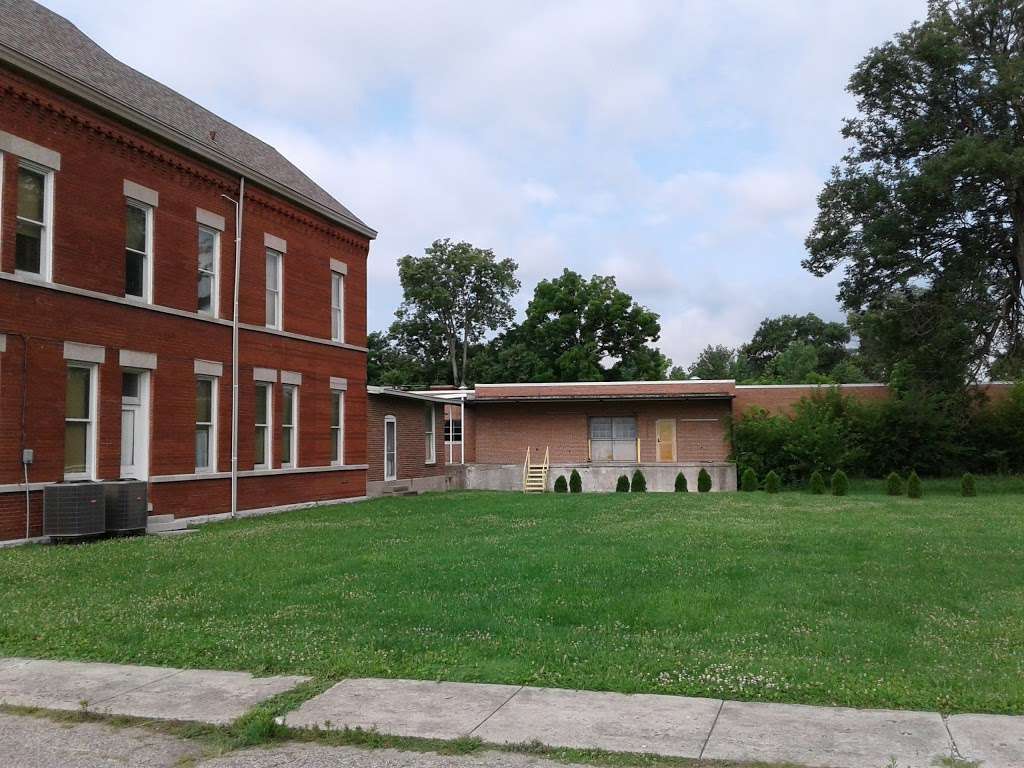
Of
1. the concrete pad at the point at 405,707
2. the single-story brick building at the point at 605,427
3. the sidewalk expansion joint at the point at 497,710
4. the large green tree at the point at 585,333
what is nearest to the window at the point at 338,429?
the single-story brick building at the point at 605,427

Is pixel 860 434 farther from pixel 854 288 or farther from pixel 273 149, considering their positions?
pixel 273 149

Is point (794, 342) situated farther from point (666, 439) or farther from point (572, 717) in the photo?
point (572, 717)

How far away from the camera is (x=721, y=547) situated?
43.5ft

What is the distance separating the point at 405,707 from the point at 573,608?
3087 mm

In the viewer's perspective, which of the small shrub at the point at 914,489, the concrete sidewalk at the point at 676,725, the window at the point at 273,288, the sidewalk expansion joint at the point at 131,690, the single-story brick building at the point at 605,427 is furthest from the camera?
the single-story brick building at the point at 605,427

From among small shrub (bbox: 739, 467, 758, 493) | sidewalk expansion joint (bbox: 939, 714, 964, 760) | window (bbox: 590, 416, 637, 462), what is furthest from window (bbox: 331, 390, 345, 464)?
sidewalk expansion joint (bbox: 939, 714, 964, 760)

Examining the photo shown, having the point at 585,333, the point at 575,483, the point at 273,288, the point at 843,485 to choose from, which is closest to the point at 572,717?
the point at 273,288

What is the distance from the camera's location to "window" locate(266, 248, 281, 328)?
22.6 meters

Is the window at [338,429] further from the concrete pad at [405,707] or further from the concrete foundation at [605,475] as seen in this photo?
the concrete pad at [405,707]

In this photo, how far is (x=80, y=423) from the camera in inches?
648

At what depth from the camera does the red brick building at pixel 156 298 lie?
50.0ft

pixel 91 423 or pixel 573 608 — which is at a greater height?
pixel 91 423

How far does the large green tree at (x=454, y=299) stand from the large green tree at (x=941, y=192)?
1463 inches

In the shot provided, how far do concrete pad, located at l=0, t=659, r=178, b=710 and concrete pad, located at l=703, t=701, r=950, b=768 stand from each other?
4336 millimetres
